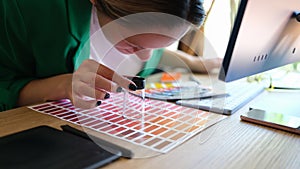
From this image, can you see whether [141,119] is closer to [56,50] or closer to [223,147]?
[223,147]

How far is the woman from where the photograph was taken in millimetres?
639

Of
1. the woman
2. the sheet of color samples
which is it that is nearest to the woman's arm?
the woman

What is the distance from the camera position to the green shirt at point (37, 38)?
2.48 ft

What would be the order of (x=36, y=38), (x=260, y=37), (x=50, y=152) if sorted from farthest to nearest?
(x=36, y=38), (x=260, y=37), (x=50, y=152)

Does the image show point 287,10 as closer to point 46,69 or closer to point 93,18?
point 93,18

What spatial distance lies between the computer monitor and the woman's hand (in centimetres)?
22

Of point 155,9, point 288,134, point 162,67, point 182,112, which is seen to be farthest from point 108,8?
point 162,67

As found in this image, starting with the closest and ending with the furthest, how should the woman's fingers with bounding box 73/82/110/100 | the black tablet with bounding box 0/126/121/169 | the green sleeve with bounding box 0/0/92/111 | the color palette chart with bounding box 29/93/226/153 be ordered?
the black tablet with bounding box 0/126/121/169, the color palette chart with bounding box 29/93/226/153, the woman's fingers with bounding box 73/82/110/100, the green sleeve with bounding box 0/0/92/111

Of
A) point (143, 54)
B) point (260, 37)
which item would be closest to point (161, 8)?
point (260, 37)

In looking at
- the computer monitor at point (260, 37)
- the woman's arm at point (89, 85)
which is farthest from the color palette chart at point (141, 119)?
the computer monitor at point (260, 37)

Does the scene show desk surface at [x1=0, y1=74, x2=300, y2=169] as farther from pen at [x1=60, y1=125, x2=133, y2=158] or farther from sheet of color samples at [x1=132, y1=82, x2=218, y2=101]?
sheet of color samples at [x1=132, y1=82, x2=218, y2=101]

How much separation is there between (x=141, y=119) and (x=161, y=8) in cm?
22

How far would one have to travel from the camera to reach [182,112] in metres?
0.67

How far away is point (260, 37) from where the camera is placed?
21.6 inches
